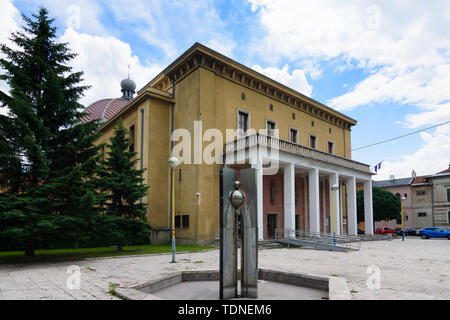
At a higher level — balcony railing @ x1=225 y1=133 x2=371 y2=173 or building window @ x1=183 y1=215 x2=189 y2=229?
balcony railing @ x1=225 y1=133 x2=371 y2=173

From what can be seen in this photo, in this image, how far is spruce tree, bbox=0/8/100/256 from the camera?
11672 millimetres

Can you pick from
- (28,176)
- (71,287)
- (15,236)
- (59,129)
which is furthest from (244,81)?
(71,287)

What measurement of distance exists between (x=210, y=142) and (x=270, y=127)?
719cm

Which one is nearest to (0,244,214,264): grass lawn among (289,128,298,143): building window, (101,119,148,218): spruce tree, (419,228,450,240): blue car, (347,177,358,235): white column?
(101,119,148,218): spruce tree

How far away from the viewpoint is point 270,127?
2731cm

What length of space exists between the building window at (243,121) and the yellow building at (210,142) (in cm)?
8

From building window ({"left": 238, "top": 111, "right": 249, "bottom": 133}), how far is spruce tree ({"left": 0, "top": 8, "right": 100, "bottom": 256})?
1276cm

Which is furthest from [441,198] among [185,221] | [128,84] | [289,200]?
[128,84]

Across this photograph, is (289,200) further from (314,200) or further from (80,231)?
(80,231)

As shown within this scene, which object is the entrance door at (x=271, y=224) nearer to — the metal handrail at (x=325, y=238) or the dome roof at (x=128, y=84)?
the metal handrail at (x=325, y=238)

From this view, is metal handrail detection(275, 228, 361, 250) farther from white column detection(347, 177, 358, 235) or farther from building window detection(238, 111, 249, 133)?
building window detection(238, 111, 249, 133)

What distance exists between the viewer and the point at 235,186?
21.2ft

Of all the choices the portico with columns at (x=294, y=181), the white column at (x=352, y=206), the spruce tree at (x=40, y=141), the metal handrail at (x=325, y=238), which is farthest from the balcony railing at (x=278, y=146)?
the spruce tree at (x=40, y=141)

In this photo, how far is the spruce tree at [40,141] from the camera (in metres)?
11.7
